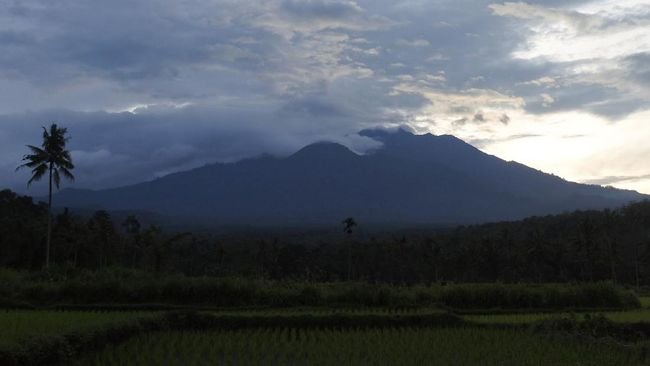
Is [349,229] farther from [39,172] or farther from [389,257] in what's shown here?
[39,172]

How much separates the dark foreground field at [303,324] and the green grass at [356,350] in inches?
1.4

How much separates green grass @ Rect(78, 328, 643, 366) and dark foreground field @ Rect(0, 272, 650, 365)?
36mm

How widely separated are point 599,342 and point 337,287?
12.5m

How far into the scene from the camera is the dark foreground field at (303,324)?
13.1m

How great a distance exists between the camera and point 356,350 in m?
14.3

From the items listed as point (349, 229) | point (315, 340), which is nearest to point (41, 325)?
point (315, 340)

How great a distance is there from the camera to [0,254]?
159 ft

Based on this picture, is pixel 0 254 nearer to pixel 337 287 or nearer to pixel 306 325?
pixel 337 287

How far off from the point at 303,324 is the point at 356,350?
20.2ft

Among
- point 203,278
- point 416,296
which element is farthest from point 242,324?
point 416,296

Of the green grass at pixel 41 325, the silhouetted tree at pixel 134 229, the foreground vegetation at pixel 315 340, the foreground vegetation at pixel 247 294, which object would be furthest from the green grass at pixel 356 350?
the silhouetted tree at pixel 134 229

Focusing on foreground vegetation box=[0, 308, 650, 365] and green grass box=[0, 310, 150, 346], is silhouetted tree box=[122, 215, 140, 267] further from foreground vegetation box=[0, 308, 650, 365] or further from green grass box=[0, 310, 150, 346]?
green grass box=[0, 310, 150, 346]

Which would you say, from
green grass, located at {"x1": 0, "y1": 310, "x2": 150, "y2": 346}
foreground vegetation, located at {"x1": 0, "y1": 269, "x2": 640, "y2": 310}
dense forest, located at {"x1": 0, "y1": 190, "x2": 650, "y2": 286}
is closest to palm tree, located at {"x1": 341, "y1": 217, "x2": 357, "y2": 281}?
dense forest, located at {"x1": 0, "y1": 190, "x2": 650, "y2": 286}

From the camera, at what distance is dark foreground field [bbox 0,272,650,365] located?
43.1 ft
